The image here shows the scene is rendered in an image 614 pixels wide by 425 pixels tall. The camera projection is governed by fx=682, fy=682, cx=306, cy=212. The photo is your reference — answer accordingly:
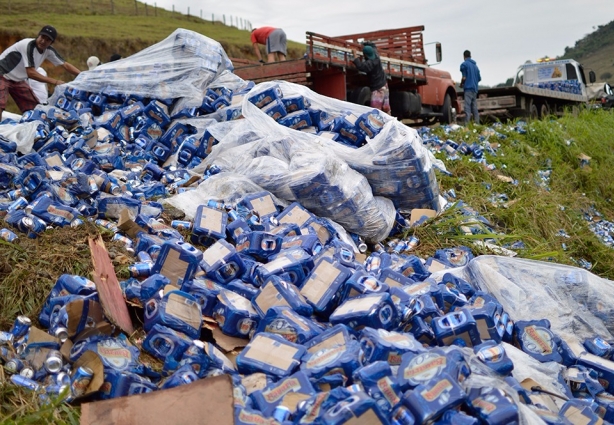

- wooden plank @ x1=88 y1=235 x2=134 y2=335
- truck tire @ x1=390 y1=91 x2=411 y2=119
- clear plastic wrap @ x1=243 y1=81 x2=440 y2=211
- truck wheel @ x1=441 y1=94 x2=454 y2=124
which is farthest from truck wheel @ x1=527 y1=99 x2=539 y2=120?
wooden plank @ x1=88 y1=235 x2=134 y2=335

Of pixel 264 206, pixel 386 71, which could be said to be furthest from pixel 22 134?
pixel 386 71

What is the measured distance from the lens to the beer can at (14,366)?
2848 mm

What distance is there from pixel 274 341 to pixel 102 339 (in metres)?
0.74

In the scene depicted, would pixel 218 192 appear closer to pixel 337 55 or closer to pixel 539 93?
pixel 337 55

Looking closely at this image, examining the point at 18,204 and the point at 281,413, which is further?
the point at 18,204

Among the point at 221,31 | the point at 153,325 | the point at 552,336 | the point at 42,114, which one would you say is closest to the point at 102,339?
the point at 153,325

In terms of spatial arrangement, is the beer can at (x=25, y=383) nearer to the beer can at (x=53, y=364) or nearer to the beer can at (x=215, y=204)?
the beer can at (x=53, y=364)

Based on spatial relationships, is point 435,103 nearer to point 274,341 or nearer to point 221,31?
point 274,341

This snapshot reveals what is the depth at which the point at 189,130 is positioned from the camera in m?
5.87

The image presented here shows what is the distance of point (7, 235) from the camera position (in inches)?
146

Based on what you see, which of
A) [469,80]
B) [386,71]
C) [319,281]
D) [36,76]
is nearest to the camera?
[319,281]

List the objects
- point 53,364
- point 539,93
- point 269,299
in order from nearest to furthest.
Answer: point 53,364, point 269,299, point 539,93

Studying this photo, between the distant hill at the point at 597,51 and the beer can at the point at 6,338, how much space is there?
178 feet

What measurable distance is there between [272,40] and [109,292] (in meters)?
7.46
